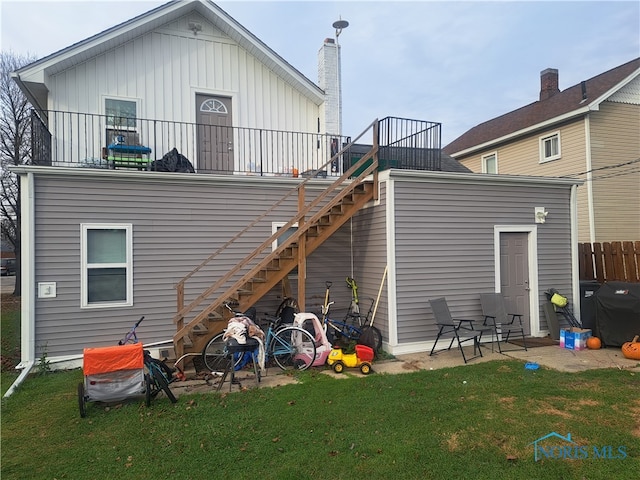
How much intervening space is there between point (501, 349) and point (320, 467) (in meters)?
4.99

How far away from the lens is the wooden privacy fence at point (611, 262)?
351 inches

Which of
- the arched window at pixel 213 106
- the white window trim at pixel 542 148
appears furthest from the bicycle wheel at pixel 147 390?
the white window trim at pixel 542 148

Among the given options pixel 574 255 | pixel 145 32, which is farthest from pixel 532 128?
pixel 145 32

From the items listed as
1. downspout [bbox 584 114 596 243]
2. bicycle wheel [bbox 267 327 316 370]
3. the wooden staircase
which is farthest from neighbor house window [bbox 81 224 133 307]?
downspout [bbox 584 114 596 243]

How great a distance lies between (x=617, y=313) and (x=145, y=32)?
10979mm

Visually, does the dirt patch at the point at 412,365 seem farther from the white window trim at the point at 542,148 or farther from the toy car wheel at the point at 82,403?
the white window trim at the point at 542,148

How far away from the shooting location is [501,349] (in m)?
7.23

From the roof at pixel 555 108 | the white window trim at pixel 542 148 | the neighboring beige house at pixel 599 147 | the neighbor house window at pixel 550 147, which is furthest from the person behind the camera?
the neighbor house window at pixel 550 147

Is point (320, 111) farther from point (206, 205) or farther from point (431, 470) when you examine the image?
point (431, 470)

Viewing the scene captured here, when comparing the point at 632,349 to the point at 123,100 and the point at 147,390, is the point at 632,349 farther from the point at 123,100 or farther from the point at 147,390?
the point at 123,100

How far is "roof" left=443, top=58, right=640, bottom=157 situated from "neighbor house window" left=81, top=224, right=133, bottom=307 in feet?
44.5

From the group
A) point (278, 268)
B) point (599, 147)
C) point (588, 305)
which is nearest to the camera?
point (278, 268)

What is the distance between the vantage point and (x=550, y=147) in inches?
572

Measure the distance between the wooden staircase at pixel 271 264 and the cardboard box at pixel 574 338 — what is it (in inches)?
168
